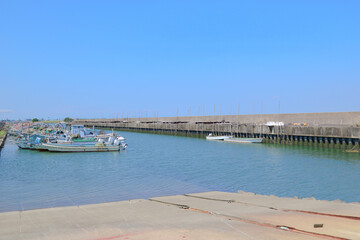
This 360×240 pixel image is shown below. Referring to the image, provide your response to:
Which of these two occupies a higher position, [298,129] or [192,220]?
[298,129]

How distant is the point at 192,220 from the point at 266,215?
10.4 ft

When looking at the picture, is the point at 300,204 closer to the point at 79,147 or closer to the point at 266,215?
the point at 266,215

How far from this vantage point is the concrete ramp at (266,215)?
10422 millimetres

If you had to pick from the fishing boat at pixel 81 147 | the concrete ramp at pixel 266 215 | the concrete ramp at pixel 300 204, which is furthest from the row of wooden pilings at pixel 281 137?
the concrete ramp at pixel 266 215

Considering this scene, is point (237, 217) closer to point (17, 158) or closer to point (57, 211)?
point (57, 211)

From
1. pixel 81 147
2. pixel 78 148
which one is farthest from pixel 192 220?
pixel 81 147

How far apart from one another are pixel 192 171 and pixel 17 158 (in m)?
24.4

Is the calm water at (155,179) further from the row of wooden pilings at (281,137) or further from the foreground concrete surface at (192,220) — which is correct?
the row of wooden pilings at (281,137)

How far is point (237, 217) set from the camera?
1277 centimetres

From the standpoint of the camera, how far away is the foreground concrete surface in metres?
10.3

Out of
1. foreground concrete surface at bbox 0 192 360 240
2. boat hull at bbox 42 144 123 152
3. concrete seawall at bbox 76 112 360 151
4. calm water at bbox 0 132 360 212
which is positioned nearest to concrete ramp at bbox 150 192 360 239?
foreground concrete surface at bbox 0 192 360 240

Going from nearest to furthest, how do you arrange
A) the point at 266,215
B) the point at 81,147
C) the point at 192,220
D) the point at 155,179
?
the point at 192,220, the point at 266,215, the point at 155,179, the point at 81,147

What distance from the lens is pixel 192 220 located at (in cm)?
1244

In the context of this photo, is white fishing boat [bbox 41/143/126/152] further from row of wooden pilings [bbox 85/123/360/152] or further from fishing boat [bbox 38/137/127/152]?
row of wooden pilings [bbox 85/123/360/152]
